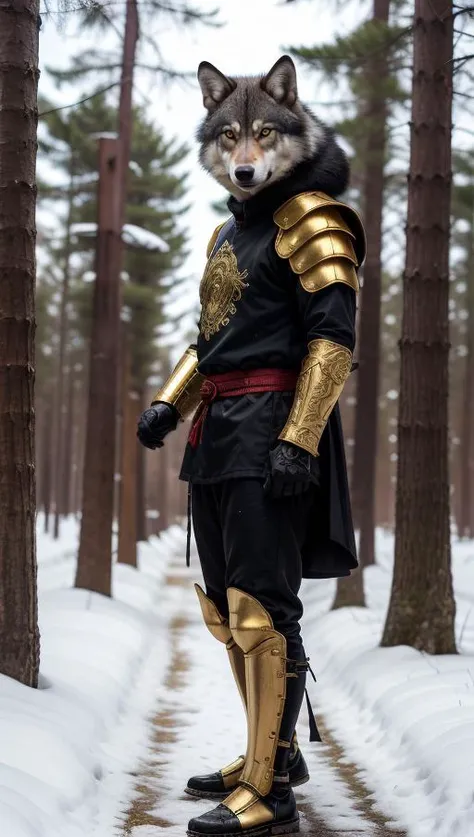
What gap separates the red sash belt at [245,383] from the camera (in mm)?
3799

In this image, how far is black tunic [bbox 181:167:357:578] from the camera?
12.2ft

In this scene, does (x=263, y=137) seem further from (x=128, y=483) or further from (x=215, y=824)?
(x=128, y=483)

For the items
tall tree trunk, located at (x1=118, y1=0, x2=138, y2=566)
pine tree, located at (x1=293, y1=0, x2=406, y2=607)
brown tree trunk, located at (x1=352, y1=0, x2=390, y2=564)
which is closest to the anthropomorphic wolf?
pine tree, located at (x1=293, y1=0, x2=406, y2=607)

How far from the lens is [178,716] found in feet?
19.8

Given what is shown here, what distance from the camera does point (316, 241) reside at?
12.2 feet

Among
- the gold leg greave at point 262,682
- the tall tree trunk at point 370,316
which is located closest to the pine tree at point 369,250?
the tall tree trunk at point 370,316

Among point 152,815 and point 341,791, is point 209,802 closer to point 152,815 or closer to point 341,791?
point 152,815

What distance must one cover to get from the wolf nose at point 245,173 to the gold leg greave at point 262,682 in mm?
1600

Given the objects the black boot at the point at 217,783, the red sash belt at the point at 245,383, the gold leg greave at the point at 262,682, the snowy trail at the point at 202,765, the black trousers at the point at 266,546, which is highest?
the red sash belt at the point at 245,383

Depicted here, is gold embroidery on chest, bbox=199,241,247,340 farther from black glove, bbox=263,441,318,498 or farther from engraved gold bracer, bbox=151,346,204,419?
black glove, bbox=263,441,318,498

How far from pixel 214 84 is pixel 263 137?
0.39m

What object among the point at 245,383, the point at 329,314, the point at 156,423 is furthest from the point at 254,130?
the point at 156,423

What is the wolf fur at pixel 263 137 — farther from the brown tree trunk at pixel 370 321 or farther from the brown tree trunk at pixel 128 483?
the brown tree trunk at pixel 128 483

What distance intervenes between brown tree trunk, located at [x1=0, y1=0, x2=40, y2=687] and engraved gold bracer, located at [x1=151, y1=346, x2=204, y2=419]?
92 centimetres
